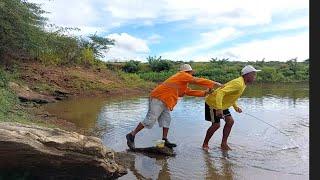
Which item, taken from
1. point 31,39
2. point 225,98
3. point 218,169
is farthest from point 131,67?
point 218,169

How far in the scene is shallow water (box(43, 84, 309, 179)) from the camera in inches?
245

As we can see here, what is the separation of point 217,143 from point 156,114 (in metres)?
1.53

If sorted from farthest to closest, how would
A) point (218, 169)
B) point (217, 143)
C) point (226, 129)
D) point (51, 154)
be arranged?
point (217, 143) → point (226, 129) → point (218, 169) → point (51, 154)

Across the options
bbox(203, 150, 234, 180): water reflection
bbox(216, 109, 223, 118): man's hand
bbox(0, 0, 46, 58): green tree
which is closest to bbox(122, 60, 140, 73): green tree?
bbox(0, 0, 46, 58): green tree

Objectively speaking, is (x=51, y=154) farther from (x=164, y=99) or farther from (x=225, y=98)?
(x=225, y=98)

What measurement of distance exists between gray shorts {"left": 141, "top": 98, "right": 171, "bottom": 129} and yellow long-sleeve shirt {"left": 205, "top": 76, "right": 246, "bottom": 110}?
32.9 inches

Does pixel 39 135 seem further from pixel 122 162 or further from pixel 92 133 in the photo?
pixel 92 133

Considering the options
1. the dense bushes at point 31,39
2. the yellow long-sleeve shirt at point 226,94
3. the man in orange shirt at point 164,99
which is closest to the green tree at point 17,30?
the dense bushes at point 31,39

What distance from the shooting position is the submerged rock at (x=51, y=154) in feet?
15.3

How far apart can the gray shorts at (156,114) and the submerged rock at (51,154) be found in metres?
2.22

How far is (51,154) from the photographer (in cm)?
486

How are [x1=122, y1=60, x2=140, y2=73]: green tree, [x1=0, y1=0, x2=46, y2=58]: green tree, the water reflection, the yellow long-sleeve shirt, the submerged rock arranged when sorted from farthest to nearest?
[x1=122, y1=60, x2=140, y2=73]: green tree, [x1=0, y1=0, x2=46, y2=58]: green tree, the yellow long-sleeve shirt, the water reflection, the submerged rock

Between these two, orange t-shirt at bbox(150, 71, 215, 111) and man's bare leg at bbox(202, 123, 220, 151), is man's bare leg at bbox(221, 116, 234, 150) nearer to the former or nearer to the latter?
man's bare leg at bbox(202, 123, 220, 151)

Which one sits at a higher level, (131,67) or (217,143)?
(131,67)
